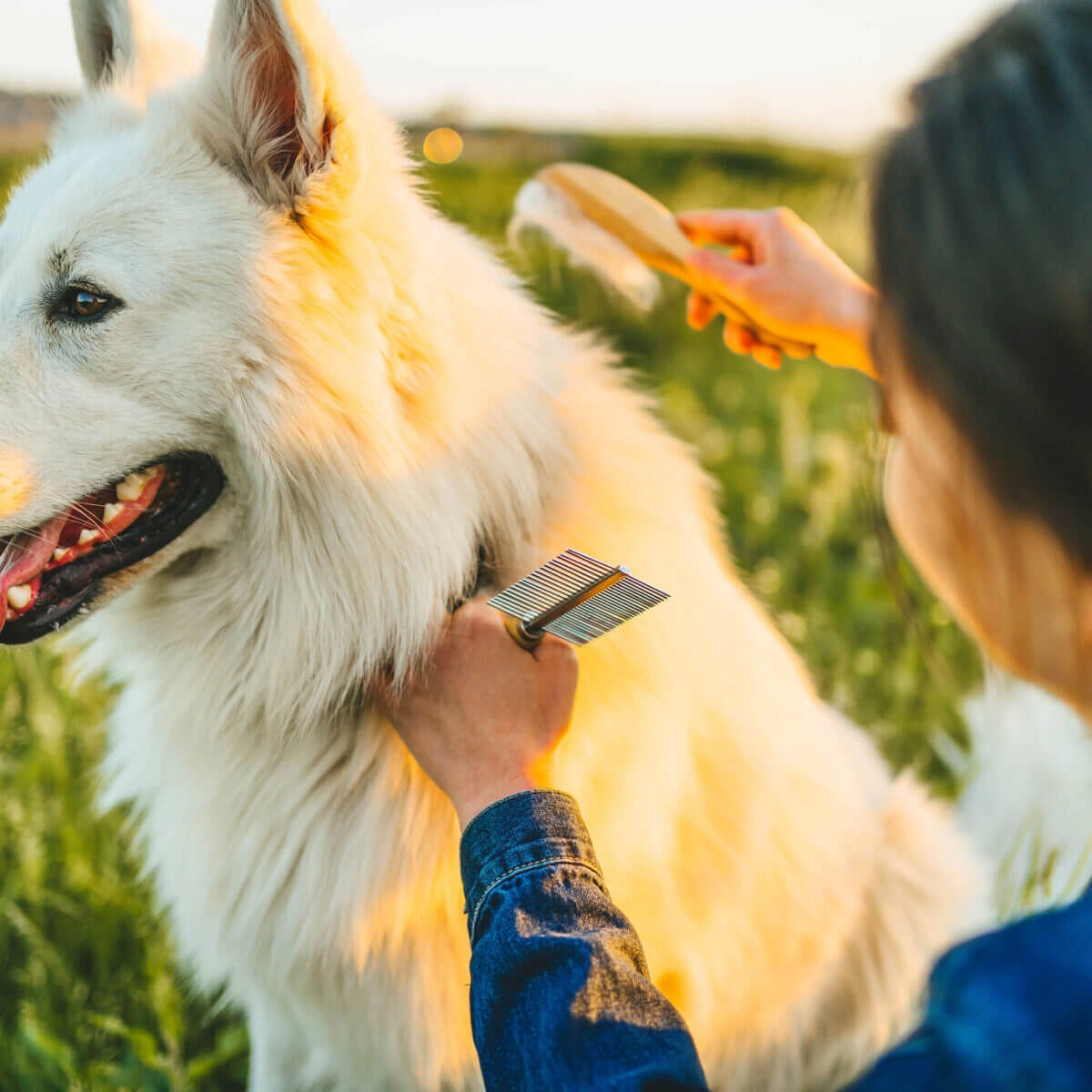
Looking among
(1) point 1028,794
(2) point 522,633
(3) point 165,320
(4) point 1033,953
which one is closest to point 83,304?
(3) point 165,320

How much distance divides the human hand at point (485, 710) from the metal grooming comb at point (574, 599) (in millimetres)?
50

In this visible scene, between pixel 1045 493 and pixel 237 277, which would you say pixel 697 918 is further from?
pixel 237 277

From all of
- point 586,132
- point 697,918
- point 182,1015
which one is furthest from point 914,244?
point 586,132

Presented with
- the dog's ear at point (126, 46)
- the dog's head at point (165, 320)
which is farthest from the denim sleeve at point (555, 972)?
the dog's ear at point (126, 46)

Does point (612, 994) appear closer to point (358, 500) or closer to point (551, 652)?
point (551, 652)

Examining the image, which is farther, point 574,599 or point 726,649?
point 726,649

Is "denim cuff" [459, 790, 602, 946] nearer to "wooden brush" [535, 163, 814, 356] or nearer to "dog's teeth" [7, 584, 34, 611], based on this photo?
"dog's teeth" [7, 584, 34, 611]

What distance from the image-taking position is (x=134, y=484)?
1537mm

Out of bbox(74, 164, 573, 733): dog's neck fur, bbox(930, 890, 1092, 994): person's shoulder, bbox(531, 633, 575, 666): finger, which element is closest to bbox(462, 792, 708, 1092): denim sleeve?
bbox(531, 633, 575, 666): finger

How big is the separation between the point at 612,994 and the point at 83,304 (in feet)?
4.05

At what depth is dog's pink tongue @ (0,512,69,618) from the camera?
1.53 meters

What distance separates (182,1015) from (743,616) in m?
1.56

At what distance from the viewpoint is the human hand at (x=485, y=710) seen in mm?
1320

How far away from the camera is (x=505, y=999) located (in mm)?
1084
